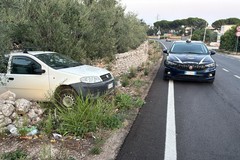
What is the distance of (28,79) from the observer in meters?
7.92

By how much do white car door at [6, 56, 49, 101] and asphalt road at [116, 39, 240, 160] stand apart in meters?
2.68

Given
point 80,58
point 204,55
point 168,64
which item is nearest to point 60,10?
point 80,58

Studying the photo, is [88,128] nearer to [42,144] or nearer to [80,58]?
[42,144]

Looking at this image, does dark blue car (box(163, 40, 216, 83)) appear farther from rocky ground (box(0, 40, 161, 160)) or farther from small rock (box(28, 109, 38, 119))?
small rock (box(28, 109, 38, 119))

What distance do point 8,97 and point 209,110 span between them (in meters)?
5.06

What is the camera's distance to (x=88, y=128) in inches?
227

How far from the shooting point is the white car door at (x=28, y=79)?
784 centimetres

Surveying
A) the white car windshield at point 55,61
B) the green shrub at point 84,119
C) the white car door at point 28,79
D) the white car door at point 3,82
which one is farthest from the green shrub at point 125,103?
the white car door at point 3,82

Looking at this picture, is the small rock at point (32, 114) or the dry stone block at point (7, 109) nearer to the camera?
the dry stone block at point (7, 109)

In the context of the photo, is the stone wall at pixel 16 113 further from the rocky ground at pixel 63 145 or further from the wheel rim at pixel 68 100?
the wheel rim at pixel 68 100

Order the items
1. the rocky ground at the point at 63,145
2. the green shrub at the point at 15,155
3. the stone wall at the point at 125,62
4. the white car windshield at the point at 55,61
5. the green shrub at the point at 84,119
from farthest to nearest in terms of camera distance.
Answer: the stone wall at the point at 125,62
the white car windshield at the point at 55,61
the green shrub at the point at 84,119
the rocky ground at the point at 63,145
the green shrub at the point at 15,155

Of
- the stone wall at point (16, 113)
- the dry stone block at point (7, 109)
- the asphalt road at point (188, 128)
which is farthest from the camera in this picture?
the dry stone block at point (7, 109)

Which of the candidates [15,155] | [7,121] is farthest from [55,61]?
[15,155]

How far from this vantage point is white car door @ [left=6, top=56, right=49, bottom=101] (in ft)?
25.7
